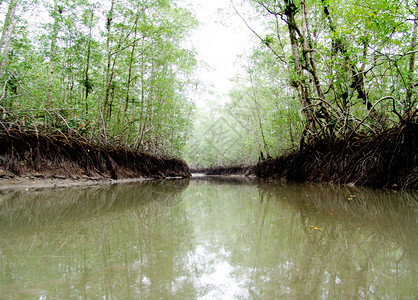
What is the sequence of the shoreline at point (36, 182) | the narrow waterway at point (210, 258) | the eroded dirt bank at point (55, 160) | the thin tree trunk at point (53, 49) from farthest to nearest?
1. the thin tree trunk at point (53, 49)
2. the eroded dirt bank at point (55, 160)
3. the shoreline at point (36, 182)
4. the narrow waterway at point (210, 258)

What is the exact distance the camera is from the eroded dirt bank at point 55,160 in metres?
3.65

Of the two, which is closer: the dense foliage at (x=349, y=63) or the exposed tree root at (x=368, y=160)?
the exposed tree root at (x=368, y=160)

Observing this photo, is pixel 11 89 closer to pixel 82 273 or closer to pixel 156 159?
pixel 156 159

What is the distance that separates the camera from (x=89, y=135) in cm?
619

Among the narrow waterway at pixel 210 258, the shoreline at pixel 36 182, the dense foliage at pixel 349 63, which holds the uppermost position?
the dense foliage at pixel 349 63

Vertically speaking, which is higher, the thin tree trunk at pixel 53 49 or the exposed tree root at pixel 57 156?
the thin tree trunk at pixel 53 49

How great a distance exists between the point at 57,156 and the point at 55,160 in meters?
0.09

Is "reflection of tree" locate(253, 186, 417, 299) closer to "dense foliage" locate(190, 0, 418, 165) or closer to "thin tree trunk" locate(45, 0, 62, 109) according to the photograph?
"dense foliage" locate(190, 0, 418, 165)

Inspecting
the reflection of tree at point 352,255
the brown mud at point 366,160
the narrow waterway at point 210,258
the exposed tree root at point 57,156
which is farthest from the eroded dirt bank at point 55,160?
the brown mud at point 366,160

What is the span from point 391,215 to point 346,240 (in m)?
0.76

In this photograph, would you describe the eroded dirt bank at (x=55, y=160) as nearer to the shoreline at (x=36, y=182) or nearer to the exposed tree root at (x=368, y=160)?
the shoreline at (x=36, y=182)

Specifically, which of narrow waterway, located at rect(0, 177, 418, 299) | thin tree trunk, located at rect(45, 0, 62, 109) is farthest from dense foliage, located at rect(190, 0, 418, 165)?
thin tree trunk, located at rect(45, 0, 62, 109)

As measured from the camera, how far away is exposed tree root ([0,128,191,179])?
145 inches

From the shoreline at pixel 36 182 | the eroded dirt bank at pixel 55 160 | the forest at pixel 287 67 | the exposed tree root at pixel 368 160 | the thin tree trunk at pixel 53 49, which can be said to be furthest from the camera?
the thin tree trunk at pixel 53 49
